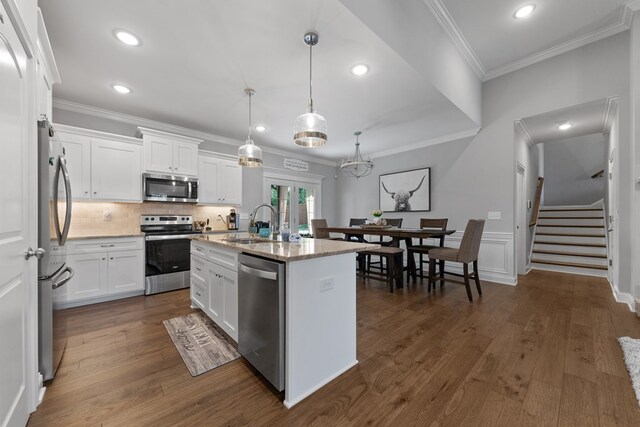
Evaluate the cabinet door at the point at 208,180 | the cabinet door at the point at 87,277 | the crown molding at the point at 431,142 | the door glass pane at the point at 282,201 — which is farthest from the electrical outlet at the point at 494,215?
the cabinet door at the point at 87,277

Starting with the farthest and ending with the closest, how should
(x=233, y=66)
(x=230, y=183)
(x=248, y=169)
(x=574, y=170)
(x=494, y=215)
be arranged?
(x=574, y=170) → (x=248, y=169) → (x=230, y=183) → (x=494, y=215) → (x=233, y=66)

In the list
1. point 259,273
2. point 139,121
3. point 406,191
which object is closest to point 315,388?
point 259,273

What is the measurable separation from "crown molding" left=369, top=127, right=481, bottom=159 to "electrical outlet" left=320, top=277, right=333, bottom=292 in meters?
4.16

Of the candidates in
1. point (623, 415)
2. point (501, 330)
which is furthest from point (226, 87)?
point (623, 415)

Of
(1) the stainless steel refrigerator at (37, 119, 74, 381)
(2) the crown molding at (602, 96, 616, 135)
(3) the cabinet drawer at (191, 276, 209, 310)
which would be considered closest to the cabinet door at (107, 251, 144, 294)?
(3) the cabinet drawer at (191, 276, 209, 310)

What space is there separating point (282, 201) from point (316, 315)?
4530 mm

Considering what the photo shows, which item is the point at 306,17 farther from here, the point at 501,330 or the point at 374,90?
the point at 501,330

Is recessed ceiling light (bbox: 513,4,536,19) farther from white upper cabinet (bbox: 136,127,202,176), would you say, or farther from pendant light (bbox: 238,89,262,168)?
white upper cabinet (bbox: 136,127,202,176)

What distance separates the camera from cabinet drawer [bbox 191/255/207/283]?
2627 mm

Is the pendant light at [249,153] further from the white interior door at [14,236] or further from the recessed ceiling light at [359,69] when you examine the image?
the white interior door at [14,236]

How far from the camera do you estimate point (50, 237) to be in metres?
1.60

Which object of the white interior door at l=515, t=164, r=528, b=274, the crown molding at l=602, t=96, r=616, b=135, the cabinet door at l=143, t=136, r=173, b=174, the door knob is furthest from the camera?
the white interior door at l=515, t=164, r=528, b=274

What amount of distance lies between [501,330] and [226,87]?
3.94m

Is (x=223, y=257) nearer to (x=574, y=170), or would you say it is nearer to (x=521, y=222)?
(x=521, y=222)
